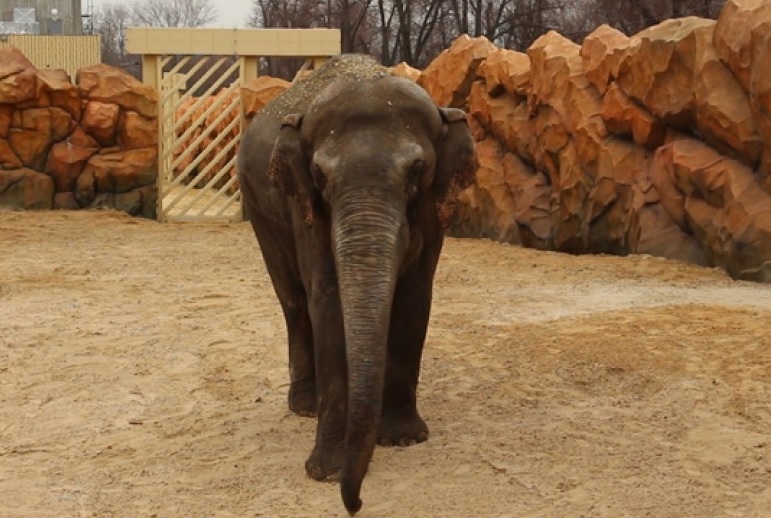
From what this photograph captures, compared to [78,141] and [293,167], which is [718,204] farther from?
[78,141]

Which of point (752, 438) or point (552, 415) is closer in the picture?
point (752, 438)

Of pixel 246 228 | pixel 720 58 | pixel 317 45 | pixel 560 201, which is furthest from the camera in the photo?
pixel 317 45

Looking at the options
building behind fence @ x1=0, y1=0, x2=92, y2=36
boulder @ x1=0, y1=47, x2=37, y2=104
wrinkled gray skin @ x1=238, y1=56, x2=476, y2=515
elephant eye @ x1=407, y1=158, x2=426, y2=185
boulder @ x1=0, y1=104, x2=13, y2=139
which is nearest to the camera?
wrinkled gray skin @ x1=238, y1=56, x2=476, y2=515

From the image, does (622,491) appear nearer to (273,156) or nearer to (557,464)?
(557,464)

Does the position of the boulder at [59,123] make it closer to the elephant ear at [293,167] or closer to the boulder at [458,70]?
the boulder at [458,70]

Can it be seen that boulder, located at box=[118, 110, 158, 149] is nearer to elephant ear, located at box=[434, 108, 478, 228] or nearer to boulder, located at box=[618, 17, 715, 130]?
boulder, located at box=[618, 17, 715, 130]

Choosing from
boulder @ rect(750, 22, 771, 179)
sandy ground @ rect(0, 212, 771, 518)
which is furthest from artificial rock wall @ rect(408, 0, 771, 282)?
sandy ground @ rect(0, 212, 771, 518)

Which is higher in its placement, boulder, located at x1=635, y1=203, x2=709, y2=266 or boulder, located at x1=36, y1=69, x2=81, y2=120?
boulder, located at x1=36, y1=69, x2=81, y2=120

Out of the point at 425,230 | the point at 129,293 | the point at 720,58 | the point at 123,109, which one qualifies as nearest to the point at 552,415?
the point at 425,230

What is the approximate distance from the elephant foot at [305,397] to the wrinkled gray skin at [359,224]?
0.34 metres

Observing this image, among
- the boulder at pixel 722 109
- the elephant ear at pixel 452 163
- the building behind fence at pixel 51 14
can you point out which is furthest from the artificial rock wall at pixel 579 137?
the building behind fence at pixel 51 14

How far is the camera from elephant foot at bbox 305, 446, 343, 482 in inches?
155

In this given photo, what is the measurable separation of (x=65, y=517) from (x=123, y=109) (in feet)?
34.3

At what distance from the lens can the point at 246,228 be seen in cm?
1292
